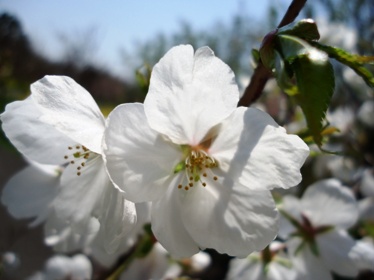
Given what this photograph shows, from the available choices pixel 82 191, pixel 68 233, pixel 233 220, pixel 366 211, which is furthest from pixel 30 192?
pixel 366 211

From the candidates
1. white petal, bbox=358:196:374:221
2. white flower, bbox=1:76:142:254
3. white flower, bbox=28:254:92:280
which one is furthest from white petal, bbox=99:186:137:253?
white petal, bbox=358:196:374:221

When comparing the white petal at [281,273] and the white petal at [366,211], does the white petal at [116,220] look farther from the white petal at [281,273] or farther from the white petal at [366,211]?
the white petal at [366,211]

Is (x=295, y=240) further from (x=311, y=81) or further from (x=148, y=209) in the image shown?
(x=311, y=81)

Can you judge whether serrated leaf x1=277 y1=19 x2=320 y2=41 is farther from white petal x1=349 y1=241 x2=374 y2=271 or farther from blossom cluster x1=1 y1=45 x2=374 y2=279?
white petal x1=349 y1=241 x2=374 y2=271

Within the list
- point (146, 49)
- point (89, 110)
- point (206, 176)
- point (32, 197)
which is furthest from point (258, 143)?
point (146, 49)

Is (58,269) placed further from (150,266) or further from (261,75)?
(261,75)

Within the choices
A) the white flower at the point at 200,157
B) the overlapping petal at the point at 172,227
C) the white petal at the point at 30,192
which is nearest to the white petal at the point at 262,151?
the white flower at the point at 200,157
